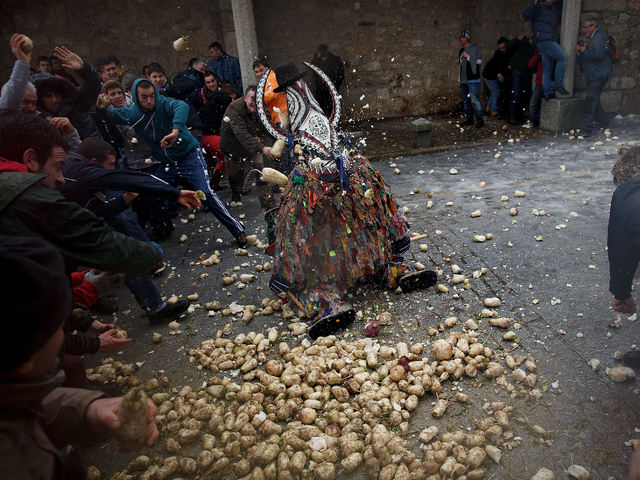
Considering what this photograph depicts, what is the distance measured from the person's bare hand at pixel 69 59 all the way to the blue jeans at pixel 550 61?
7902 mm

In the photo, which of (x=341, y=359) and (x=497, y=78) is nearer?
(x=341, y=359)

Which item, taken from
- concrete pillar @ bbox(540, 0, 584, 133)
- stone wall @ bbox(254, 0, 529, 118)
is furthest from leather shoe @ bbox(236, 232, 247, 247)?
stone wall @ bbox(254, 0, 529, 118)

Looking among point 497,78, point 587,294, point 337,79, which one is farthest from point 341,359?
point 497,78

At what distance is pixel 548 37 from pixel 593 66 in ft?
3.18

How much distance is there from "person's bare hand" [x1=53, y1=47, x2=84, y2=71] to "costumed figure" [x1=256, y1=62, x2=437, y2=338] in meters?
2.29

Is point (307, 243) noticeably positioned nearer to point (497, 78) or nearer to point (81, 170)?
point (81, 170)

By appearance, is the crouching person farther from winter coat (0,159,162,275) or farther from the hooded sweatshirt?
the hooded sweatshirt

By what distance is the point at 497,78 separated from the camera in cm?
964

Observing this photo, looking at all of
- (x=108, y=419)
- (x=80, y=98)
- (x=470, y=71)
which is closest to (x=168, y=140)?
(x=80, y=98)

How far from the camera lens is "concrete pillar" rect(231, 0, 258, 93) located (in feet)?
23.2

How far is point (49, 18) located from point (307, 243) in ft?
31.5

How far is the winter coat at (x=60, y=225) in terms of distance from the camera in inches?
78.3

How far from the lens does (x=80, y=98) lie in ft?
15.9

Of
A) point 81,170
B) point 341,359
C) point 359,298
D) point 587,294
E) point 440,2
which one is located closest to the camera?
point 341,359
